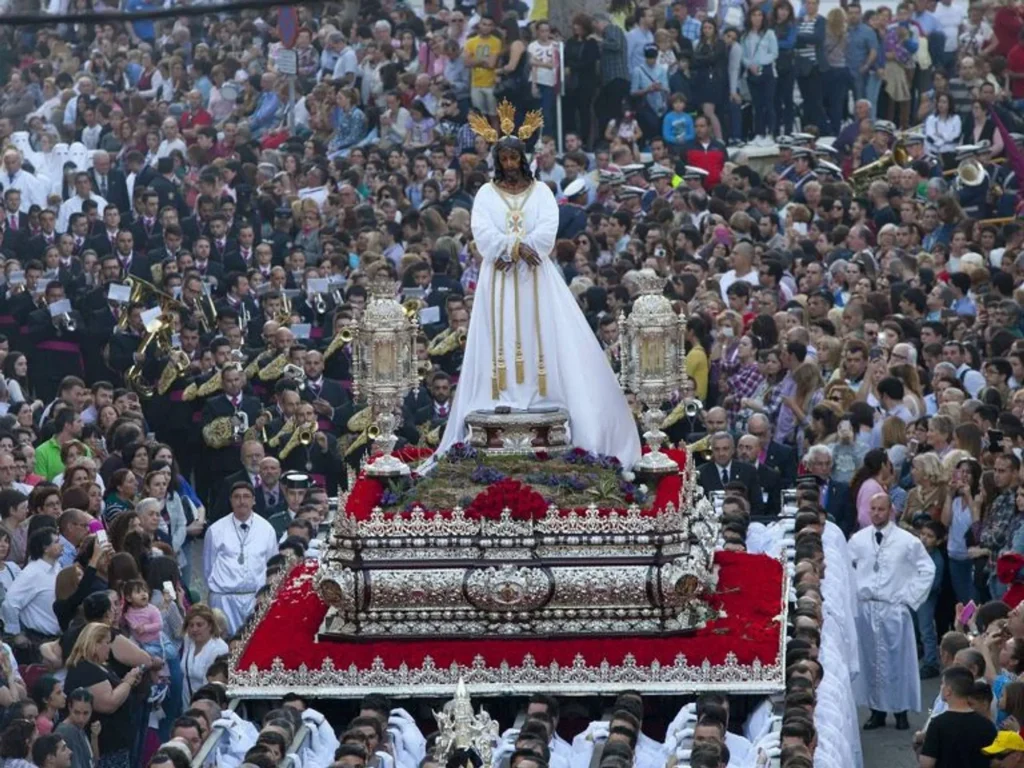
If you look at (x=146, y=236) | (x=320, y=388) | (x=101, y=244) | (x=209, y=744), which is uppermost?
(x=146, y=236)

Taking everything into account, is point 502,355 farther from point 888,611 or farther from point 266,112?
point 266,112

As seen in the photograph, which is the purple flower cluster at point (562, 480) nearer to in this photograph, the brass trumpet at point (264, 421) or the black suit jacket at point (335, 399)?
the brass trumpet at point (264, 421)

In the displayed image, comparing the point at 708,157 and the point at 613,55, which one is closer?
the point at 708,157

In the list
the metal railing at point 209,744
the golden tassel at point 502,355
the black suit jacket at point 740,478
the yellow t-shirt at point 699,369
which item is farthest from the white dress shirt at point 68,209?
the metal railing at point 209,744

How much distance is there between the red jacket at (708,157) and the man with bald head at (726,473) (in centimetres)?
1239

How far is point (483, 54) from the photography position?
3775cm

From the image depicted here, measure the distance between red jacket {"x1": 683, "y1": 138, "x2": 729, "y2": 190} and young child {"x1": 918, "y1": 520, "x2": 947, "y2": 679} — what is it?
1401 centimetres

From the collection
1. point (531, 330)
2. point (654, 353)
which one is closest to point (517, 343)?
point (531, 330)

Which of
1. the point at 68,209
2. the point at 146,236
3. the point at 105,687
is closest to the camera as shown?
the point at 105,687

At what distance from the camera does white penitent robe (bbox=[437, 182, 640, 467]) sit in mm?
19469

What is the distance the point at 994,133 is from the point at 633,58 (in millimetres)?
5311

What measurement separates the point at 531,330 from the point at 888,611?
3305 millimetres

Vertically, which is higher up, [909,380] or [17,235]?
[17,235]

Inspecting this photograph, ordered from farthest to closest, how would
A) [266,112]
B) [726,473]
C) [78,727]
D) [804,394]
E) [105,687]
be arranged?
[266,112] → [804,394] → [726,473] → [105,687] → [78,727]
